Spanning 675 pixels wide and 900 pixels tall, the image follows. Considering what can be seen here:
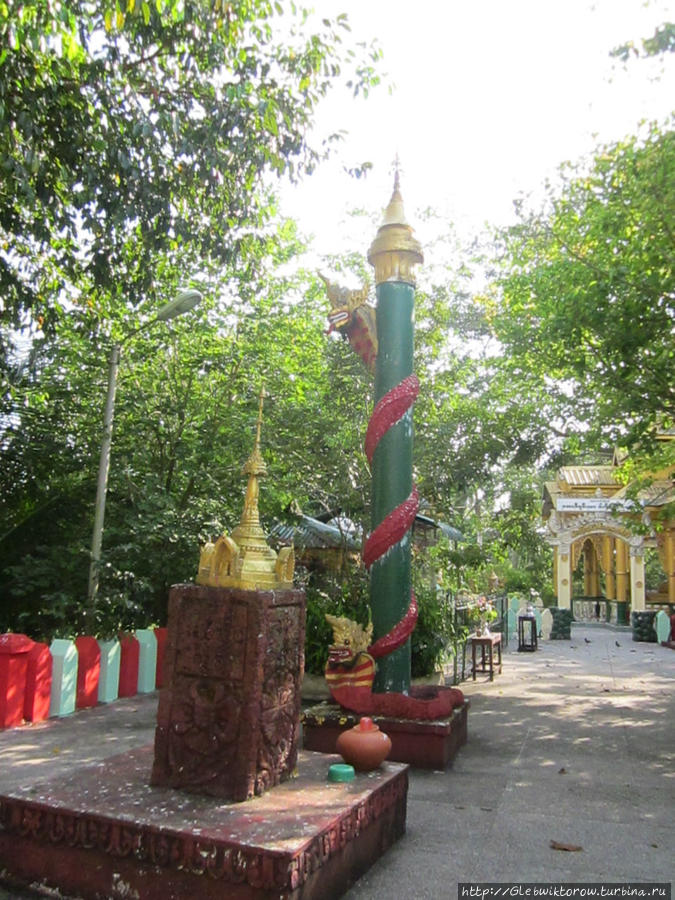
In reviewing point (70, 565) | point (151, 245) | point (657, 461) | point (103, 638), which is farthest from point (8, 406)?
point (657, 461)

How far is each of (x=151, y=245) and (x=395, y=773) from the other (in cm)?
555

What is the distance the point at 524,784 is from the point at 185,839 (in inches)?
131

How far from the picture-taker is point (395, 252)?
24.3ft

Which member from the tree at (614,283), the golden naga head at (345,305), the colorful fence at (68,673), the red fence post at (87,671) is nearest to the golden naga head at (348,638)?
the colorful fence at (68,673)

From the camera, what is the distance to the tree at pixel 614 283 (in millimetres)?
8258

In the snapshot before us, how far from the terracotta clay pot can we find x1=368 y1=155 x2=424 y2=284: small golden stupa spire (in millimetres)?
4644

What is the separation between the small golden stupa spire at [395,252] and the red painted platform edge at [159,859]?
17.0ft

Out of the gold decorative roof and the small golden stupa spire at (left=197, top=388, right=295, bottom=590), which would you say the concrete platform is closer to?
the small golden stupa spire at (left=197, top=388, right=295, bottom=590)

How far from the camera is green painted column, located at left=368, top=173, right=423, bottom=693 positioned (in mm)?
6840

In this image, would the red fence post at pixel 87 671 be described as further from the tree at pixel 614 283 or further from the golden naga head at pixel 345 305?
the tree at pixel 614 283

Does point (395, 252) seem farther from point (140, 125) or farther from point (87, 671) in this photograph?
point (87, 671)

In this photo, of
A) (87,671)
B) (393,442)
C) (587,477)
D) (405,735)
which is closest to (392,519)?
(393,442)

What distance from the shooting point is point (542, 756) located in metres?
6.57

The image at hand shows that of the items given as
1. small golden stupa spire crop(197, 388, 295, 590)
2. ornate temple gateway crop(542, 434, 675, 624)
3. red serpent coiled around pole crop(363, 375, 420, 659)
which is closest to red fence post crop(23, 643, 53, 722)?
red serpent coiled around pole crop(363, 375, 420, 659)
